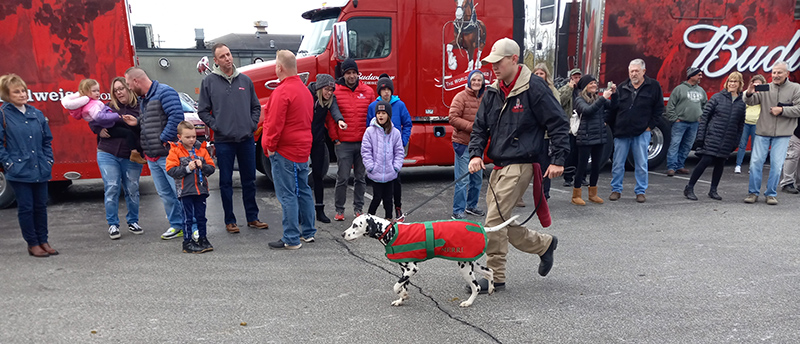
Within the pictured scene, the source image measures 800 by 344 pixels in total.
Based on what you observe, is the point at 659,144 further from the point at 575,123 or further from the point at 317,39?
the point at 317,39

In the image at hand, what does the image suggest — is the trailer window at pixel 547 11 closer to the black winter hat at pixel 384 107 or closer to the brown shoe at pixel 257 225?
the black winter hat at pixel 384 107

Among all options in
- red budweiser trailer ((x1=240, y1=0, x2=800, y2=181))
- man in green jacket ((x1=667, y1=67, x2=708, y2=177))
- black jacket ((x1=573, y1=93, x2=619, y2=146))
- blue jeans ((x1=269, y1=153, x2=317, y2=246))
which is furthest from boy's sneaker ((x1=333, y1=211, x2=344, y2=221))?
man in green jacket ((x1=667, y1=67, x2=708, y2=177))

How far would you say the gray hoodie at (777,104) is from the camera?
732 centimetres

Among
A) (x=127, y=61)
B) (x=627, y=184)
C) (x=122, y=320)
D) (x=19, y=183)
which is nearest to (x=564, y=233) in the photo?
(x=627, y=184)

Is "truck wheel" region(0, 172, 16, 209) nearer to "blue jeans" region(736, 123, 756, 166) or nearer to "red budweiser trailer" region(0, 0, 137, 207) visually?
"red budweiser trailer" region(0, 0, 137, 207)

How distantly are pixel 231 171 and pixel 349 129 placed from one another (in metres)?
1.48

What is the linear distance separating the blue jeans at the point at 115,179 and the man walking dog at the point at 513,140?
397 cm

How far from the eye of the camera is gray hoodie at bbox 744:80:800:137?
24.0 feet

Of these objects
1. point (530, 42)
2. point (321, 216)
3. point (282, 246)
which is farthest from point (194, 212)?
→ point (530, 42)

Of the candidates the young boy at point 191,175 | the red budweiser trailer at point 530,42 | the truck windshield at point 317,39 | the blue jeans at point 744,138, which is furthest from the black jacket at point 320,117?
the blue jeans at point 744,138

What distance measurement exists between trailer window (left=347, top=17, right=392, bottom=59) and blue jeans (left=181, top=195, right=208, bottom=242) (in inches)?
159

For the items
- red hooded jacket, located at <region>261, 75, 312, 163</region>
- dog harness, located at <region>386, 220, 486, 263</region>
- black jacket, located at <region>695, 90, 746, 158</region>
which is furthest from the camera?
black jacket, located at <region>695, 90, 746, 158</region>

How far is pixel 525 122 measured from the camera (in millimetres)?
4172

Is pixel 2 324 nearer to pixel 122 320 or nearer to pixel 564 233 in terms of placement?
pixel 122 320
